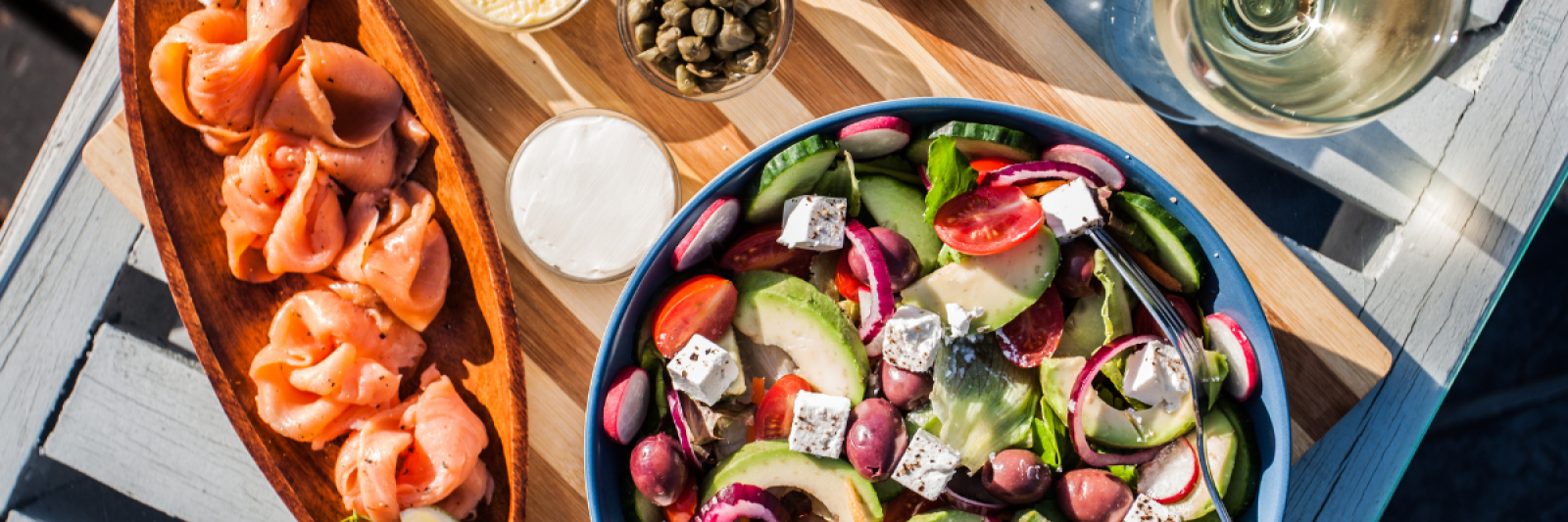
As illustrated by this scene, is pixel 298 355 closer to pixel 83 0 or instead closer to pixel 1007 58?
pixel 1007 58

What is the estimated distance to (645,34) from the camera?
1.59 meters

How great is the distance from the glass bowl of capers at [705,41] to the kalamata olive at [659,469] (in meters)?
0.63

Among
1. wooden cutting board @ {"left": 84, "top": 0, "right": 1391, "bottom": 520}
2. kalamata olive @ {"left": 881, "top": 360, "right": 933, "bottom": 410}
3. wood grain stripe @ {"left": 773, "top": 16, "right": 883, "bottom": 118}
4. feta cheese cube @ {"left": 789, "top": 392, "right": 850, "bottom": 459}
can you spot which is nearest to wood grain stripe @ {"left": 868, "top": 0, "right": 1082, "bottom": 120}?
wooden cutting board @ {"left": 84, "top": 0, "right": 1391, "bottom": 520}

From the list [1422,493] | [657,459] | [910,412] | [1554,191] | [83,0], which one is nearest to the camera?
[657,459]

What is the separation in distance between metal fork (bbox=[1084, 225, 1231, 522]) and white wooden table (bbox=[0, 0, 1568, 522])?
0.51 m

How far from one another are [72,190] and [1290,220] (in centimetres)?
313

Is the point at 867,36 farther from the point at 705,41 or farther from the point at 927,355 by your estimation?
the point at 927,355

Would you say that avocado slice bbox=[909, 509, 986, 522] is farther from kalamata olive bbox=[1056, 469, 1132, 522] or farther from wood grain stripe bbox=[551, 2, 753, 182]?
wood grain stripe bbox=[551, 2, 753, 182]

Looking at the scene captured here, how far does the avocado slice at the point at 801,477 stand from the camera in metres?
1.47

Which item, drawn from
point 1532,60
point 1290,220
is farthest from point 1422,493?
point 1532,60

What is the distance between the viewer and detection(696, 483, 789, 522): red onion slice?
4.61 ft

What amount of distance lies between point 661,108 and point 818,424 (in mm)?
691

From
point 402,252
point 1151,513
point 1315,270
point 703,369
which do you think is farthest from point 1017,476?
point 402,252

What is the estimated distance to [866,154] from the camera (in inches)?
58.6
